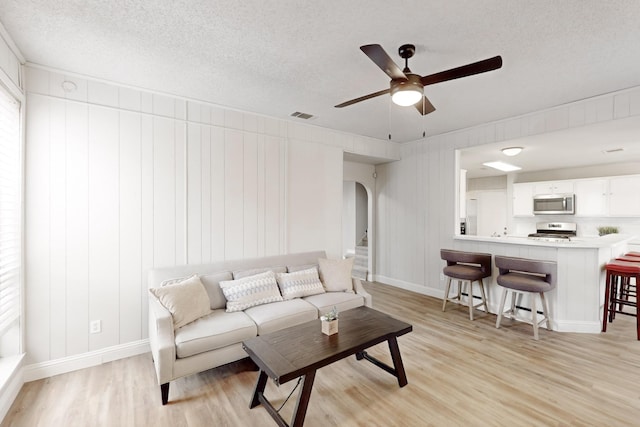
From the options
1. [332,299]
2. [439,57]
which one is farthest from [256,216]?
[439,57]

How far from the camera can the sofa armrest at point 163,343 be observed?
7.06 feet

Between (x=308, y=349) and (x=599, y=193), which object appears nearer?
(x=308, y=349)

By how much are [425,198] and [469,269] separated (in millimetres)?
1575

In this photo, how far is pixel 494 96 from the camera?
328 centimetres

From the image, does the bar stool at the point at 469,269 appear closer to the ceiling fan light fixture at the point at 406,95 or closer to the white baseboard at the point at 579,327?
the white baseboard at the point at 579,327

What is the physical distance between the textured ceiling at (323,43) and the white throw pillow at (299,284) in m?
2.16

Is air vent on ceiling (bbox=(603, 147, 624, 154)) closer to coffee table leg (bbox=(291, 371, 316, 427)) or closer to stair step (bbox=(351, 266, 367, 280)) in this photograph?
stair step (bbox=(351, 266, 367, 280))

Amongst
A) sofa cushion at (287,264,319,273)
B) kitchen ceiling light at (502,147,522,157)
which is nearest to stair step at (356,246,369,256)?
sofa cushion at (287,264,319,273)

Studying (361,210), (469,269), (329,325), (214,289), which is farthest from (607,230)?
(214,289)

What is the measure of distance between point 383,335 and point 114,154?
10.4ft

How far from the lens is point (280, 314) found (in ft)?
9.38

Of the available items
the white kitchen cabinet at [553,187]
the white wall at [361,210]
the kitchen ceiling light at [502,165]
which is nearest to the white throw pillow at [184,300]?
the white wall at [361,210]

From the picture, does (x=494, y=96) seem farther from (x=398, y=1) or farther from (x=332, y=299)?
(x=332, y=299)

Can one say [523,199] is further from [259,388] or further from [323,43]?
[259,388]
